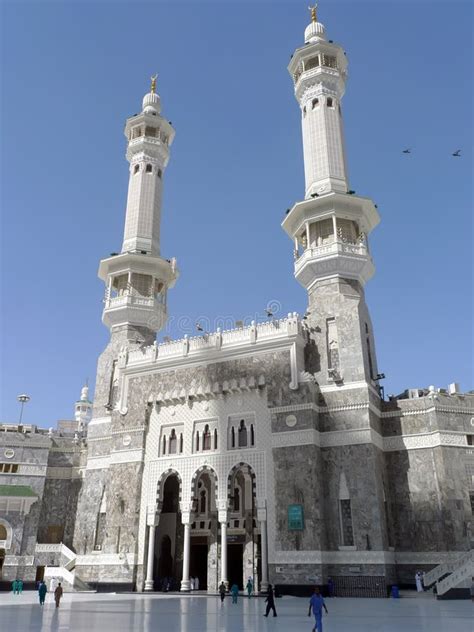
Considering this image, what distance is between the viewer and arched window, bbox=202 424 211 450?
29.1 meters

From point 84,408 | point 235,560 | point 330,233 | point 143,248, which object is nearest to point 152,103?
point 143,248

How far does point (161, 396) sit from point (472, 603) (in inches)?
703

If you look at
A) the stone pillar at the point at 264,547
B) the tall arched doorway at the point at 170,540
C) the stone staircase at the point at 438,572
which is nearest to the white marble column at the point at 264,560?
the stone pillar at the point at 264,547

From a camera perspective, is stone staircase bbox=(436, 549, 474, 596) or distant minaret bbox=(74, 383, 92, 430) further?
distant minaret bbox=(74, 383, 92, 430)

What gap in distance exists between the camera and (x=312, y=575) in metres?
24.3

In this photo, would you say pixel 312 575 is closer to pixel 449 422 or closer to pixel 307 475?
pixel 307 475

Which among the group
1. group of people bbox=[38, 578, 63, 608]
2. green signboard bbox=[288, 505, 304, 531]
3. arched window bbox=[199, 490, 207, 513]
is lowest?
group of people bbox=[38, 578, 63, 608]

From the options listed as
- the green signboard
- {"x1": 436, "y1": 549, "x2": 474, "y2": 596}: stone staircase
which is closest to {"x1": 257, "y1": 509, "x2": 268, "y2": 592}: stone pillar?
the green signboard

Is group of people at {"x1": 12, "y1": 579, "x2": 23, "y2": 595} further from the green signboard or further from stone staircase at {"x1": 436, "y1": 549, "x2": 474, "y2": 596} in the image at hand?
stone staircase at {"x1": 436, "y1": 549, "x2": 474, "y2": 596}

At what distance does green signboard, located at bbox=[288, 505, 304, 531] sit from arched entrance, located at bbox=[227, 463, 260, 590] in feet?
9.92

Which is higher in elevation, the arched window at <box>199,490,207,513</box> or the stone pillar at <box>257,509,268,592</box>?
the arched window at <box>199,490,207,513</box>

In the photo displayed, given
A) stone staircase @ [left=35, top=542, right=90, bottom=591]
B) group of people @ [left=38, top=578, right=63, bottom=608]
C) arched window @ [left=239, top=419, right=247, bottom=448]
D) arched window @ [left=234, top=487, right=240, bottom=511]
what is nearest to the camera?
group of people @ [left=38, top=578, right=63, bottom=608]

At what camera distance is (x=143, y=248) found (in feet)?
128

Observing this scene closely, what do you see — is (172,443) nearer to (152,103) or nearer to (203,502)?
(203,502)
